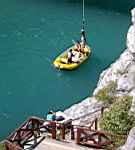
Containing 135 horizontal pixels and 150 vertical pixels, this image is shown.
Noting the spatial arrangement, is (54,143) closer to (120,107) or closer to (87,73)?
(120,107)

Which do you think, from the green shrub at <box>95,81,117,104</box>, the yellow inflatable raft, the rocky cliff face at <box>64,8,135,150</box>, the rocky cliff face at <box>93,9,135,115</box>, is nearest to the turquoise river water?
the yellow inflatable raft

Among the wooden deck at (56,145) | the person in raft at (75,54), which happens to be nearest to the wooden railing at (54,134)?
the wooden deck at (56,145)

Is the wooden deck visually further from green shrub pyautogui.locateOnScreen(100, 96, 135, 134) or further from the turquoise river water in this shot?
the turquoise river water

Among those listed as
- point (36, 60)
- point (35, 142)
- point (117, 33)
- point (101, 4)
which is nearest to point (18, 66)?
point (36, 60)

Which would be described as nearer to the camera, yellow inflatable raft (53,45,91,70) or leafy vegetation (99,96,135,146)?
leafy vegetation (99,96,135,146)

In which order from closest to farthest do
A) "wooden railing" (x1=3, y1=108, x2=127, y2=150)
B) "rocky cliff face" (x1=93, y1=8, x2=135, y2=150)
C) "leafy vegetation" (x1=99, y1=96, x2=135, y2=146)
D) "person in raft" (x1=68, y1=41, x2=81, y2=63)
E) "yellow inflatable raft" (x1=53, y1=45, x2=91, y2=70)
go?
"wooden railing" (x1=3, y1=108, x2=127, y2=150) → "leafy vegetation" (x1=99, y1=96, x2=135, y2=146) → "rocky cliff face" (x1=93, y1=8, x2=135, y2=150) → "yellow inflatable raft" (x1=53, y1=45, x2=91, y2=70) → "person in raft" (x1=68, y1=41, x2=81, y2=63)

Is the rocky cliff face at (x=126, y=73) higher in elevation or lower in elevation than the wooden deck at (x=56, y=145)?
higher

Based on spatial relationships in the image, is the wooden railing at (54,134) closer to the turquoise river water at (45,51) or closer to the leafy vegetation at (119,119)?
the leafy vegetation at (119,119)
